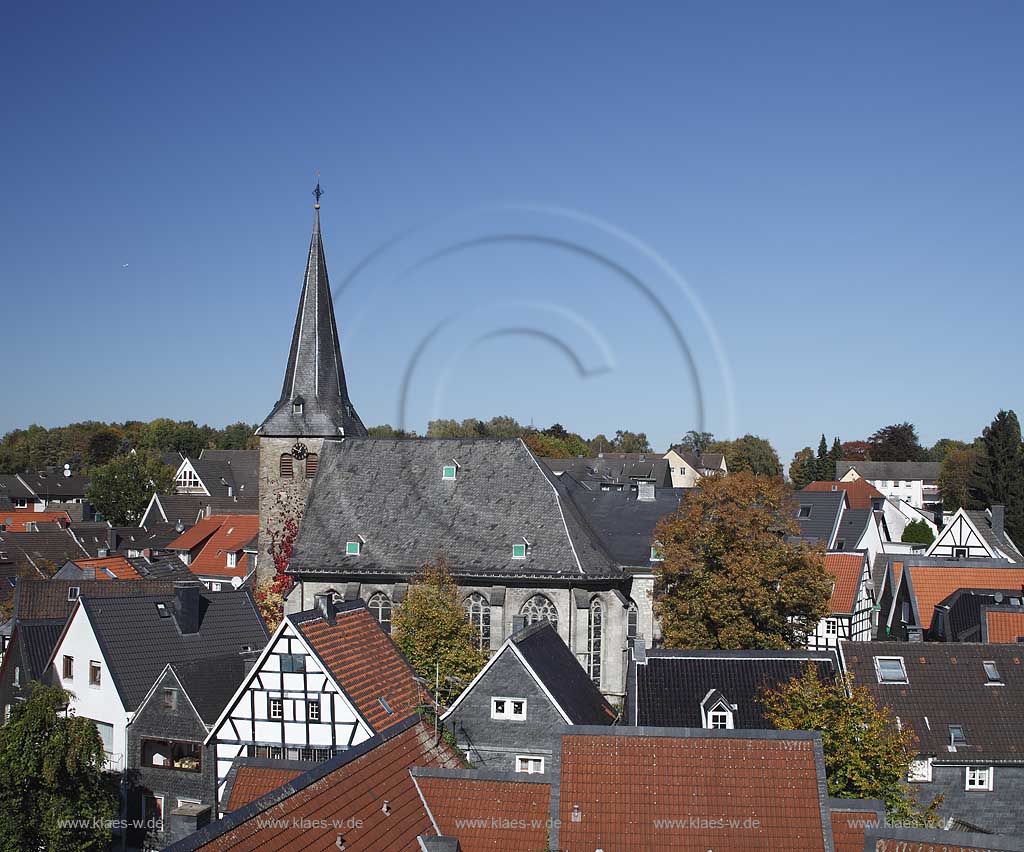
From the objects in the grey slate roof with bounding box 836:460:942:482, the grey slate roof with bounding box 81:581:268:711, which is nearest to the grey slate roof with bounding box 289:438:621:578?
the grey slate roof with bounding box 81:581:268:711

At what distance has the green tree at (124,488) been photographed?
124 m

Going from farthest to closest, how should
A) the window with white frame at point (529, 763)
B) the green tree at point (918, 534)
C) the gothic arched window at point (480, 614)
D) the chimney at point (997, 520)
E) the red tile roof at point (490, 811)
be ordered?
1. the green tree at point (918, 534)
2. the chimney at point (997, 520)
3. the gothic arched window at point (480, 614)
4. the window with white frame at point (529, 763)
5. the red tile roof at point (490, 811)

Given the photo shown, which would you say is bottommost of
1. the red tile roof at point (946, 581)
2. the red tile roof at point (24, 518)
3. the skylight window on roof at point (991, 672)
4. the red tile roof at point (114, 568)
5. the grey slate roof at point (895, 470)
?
the skylight window on roof at point (991, 672)

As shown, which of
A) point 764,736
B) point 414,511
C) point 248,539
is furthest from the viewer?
point 248,539

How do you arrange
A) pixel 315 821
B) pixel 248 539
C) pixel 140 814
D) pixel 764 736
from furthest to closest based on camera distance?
1. pixel 248 539
2. pixel 140 814
3. pixel 764 736
4. pixel 315 821

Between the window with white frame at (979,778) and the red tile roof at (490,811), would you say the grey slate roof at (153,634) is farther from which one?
the window with white frame at (979,778)

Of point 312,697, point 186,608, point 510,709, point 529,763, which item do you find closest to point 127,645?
point 186,608

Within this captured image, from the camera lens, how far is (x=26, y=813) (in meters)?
28.8

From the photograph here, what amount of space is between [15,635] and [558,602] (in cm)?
2160

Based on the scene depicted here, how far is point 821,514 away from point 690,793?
5200cm

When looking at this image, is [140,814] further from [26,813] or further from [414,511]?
[414,511]

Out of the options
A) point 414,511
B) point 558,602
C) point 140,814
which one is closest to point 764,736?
point 140,814

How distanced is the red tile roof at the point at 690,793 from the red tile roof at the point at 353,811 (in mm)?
3260

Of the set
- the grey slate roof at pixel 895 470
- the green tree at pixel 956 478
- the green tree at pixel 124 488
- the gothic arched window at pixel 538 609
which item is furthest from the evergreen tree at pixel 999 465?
the green tree at pixel 124 488
